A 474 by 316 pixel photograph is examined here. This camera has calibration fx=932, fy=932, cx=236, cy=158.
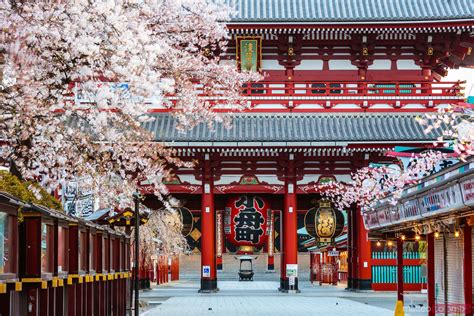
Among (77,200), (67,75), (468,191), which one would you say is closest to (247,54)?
(77,200)

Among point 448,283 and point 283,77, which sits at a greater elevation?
point 283,77

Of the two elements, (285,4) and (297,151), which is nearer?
(297,151)

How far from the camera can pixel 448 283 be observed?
17625 mm

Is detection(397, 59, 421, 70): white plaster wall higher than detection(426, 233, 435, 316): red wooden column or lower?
higher

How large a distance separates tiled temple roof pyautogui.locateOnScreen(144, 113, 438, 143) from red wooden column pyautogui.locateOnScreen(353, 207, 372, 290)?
3079 millimetres

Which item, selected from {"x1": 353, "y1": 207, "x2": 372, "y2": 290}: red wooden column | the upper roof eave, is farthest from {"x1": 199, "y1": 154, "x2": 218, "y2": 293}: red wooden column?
{"x1": 353, "y1": 207, "x2": 372, "y2": 290}: red wooden column

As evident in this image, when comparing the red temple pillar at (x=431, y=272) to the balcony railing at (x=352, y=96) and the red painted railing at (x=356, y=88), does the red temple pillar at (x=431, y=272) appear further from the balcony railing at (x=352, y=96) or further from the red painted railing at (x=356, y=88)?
the balcony railing at (x=352, y=96)

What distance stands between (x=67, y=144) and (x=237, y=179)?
69.0 ft

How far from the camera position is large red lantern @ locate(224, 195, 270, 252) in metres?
34.7

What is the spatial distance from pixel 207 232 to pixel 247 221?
5.10ft

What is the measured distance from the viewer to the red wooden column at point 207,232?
1362 inches

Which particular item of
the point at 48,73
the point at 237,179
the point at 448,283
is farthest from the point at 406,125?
the point at 48,73

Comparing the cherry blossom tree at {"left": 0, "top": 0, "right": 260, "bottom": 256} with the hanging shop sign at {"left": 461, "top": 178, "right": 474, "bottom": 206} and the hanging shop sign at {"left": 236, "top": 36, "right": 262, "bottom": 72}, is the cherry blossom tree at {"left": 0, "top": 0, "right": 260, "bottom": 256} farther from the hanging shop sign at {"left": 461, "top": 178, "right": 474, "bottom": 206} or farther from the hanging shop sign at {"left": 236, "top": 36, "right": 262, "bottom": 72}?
the hanging shop sign at {"left": 236, "top": 36, "right": 262, "bottom": 72}

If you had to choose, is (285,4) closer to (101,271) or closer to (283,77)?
(283,77)
